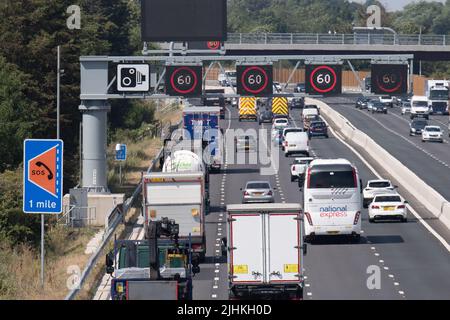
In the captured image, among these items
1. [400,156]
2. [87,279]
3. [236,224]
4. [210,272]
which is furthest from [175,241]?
[400,156]

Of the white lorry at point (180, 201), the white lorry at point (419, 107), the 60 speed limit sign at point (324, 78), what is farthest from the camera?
the white lorry at point (419, 107)

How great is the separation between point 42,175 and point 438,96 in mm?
105055

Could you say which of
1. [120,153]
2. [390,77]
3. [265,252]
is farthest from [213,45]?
[265,252]

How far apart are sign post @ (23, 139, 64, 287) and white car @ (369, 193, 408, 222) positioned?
93.9 ft

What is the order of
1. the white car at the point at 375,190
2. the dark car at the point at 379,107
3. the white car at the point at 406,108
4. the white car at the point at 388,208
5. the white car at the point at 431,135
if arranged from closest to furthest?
the white car at the point at 388,208 < the white car at the point at 375,190 < the white car at the point at 431,135 < the white car at the point at 406,108 < the dark car at the point at 379,107

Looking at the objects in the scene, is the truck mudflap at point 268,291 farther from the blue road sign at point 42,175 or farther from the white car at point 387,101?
the white car at point 387,101

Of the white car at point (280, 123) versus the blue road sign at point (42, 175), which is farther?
the white car at point (280, 123)

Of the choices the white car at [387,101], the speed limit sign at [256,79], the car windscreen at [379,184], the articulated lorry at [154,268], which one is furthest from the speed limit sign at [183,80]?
the white car at [387,101]

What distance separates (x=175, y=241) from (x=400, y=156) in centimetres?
5935

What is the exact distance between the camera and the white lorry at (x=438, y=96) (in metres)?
122

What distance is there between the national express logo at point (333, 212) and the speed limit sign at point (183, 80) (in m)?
10.4

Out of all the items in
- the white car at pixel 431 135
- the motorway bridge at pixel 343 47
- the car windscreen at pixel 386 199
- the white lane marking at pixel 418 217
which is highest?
the motorway bridge at pixel 343 47

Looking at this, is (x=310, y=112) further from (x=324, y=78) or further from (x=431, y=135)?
(x=324, y=78)

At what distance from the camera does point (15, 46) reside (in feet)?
219
